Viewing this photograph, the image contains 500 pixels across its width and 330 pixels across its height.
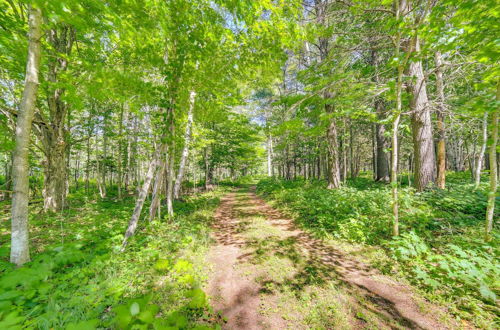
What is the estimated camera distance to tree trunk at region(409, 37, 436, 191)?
5.46 meters

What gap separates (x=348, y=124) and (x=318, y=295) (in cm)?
1466

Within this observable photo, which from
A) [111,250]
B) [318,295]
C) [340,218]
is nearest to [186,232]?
[111,250]

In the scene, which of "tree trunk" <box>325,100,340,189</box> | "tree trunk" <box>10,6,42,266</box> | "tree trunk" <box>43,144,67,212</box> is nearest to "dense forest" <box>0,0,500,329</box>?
"tree trunk" <box>10,6,42,266</box>

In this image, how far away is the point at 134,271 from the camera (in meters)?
3.26

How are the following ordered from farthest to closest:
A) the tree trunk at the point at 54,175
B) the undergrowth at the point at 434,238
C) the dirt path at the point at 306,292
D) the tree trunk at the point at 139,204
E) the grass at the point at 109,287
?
the tree trunk at the point at 54,175 < the tree trunk at the point at 139,204 < the undergrowth at the point at 434,238 < the dirt path at the point at 306,292 < the grass at the point at 109,287

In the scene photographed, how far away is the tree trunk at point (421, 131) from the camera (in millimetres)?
5461

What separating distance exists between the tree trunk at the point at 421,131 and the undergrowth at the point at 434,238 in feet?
1.97

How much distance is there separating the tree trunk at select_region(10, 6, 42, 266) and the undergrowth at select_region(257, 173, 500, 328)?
6376mm

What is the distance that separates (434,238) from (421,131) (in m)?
3.51

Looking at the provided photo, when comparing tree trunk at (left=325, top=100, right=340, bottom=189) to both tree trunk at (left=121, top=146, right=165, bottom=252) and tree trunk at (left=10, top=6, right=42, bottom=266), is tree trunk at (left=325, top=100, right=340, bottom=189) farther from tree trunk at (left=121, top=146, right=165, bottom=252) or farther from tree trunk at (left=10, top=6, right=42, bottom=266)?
tree trunk at (left=10, top=6, right=42, bottom=266)

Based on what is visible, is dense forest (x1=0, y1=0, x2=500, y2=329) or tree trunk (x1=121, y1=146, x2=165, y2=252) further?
tree trunk (x1=121, y1=146, x2=165, y2=252)

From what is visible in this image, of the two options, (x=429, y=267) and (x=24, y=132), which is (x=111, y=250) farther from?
(x=429, y=267)

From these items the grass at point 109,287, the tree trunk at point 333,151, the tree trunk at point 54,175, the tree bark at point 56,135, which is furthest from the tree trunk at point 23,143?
the tree trunk at point 333,151

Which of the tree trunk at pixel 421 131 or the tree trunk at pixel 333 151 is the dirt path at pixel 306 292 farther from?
the tree trunk at pixel 333 151
